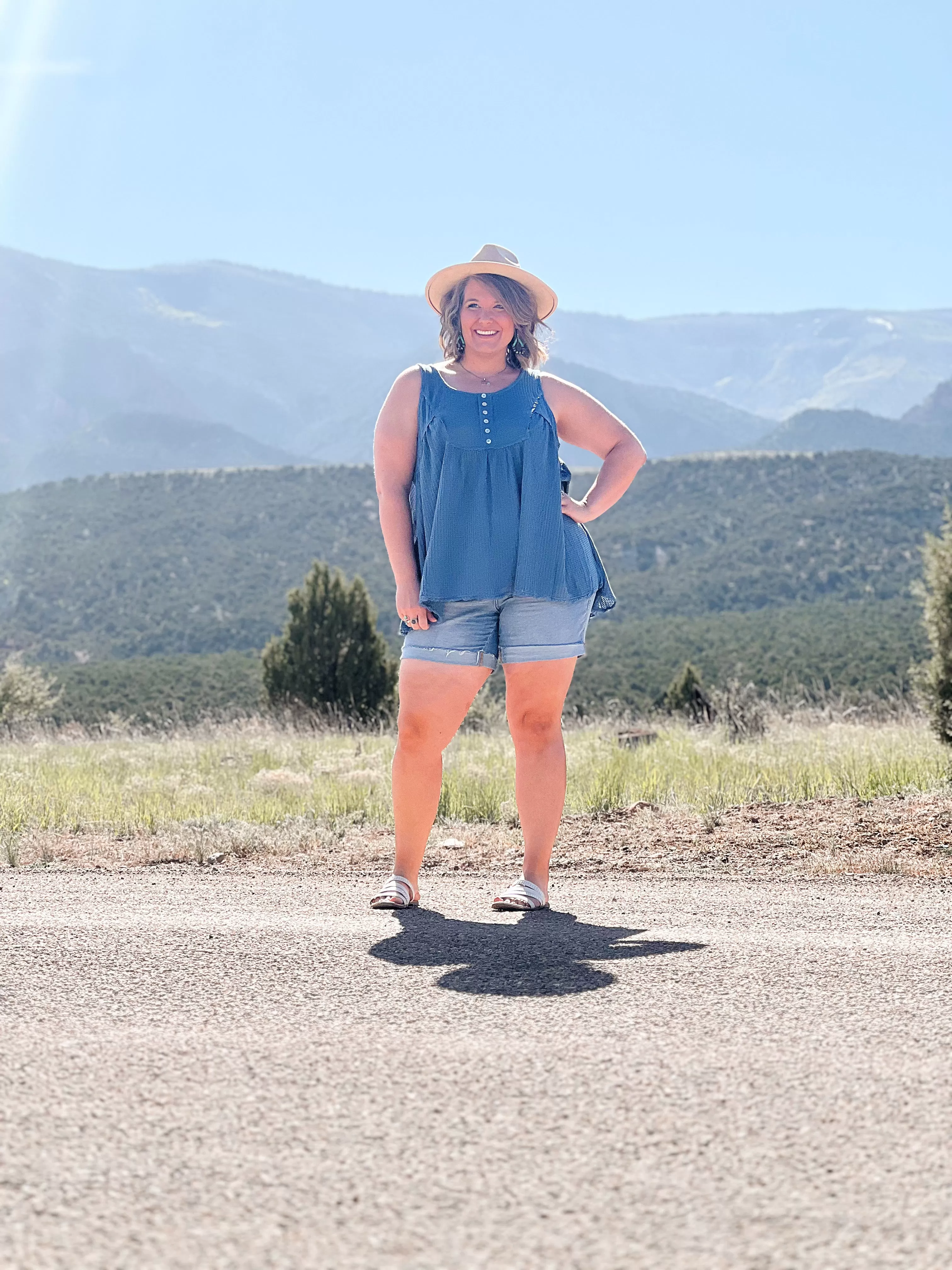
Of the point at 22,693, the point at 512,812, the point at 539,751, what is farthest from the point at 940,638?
the point at 22,693

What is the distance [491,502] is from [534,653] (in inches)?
19.7

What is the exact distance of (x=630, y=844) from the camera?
16.8 ft

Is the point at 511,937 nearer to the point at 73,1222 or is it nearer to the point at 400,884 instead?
the point at 400,884

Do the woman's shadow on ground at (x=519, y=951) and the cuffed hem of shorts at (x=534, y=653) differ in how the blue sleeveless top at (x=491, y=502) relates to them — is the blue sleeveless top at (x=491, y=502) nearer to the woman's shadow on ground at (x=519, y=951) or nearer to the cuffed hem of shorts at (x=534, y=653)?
the cuffed hem of shorts at (x=534, y=653)

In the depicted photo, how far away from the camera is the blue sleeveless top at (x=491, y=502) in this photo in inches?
154

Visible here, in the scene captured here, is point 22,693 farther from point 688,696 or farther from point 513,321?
point 513,321

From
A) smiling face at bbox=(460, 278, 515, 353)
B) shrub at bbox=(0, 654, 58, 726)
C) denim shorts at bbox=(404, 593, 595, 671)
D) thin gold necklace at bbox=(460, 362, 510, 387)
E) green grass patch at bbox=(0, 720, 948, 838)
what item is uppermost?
smiling face at bbox=(460, 278, 515, 353)

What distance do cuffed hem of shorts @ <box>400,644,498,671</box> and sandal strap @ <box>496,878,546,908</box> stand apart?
2.27ft

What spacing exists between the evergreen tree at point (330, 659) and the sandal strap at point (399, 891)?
538 inches

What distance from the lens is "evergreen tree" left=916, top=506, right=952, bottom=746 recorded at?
8.17 meters

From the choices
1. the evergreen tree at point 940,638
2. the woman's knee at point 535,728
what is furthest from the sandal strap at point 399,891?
the evergreen tree at point 940,638

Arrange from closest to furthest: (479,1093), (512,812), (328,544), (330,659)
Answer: (479,1093) < (512,812) < (330,659) < (328,544)

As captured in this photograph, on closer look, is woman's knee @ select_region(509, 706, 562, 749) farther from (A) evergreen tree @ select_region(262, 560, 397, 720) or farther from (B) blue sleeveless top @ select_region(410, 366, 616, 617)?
(A) evergreen tree @ select_region(262, 560, 397, 720)

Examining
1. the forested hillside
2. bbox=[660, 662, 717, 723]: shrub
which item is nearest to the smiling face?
bbox=[660, 662, 717, 723]: shrub
